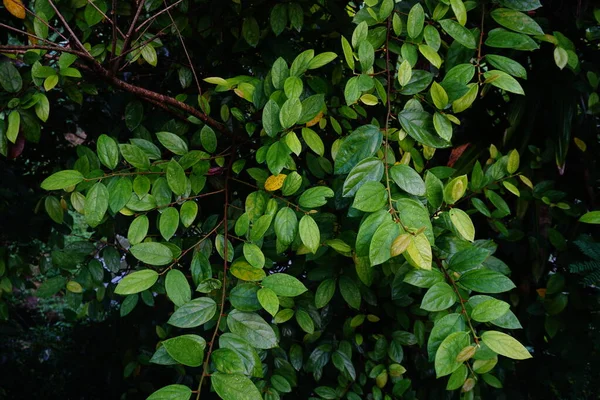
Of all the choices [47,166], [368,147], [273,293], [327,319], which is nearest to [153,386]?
[47,166]

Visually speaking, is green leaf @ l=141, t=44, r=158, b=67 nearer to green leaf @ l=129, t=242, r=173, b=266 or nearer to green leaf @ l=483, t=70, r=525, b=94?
green leaf @ l=129, t=242, r=173, b=266

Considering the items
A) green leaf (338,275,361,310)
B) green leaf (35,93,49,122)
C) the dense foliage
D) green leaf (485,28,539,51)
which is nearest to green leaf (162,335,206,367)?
the dense foliage

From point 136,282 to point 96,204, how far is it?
0.15m

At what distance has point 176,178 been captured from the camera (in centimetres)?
87

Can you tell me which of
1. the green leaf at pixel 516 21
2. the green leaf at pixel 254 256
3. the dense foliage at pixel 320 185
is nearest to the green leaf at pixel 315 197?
the dense foliage at pixel 320 185

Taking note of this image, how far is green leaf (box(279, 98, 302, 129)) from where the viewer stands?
83cm

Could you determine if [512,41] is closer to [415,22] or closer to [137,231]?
[415,22]

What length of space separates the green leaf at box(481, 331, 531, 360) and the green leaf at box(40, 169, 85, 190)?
640mm

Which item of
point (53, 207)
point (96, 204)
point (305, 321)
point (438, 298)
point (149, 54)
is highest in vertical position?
point (149, 54)

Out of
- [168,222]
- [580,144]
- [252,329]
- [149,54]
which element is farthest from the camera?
[580,144]

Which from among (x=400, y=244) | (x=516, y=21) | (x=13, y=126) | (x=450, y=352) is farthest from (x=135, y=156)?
(x=516, y=21)

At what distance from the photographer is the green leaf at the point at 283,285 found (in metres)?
0.80

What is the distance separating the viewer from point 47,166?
184cm

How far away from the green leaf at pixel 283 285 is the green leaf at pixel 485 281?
24 cm
